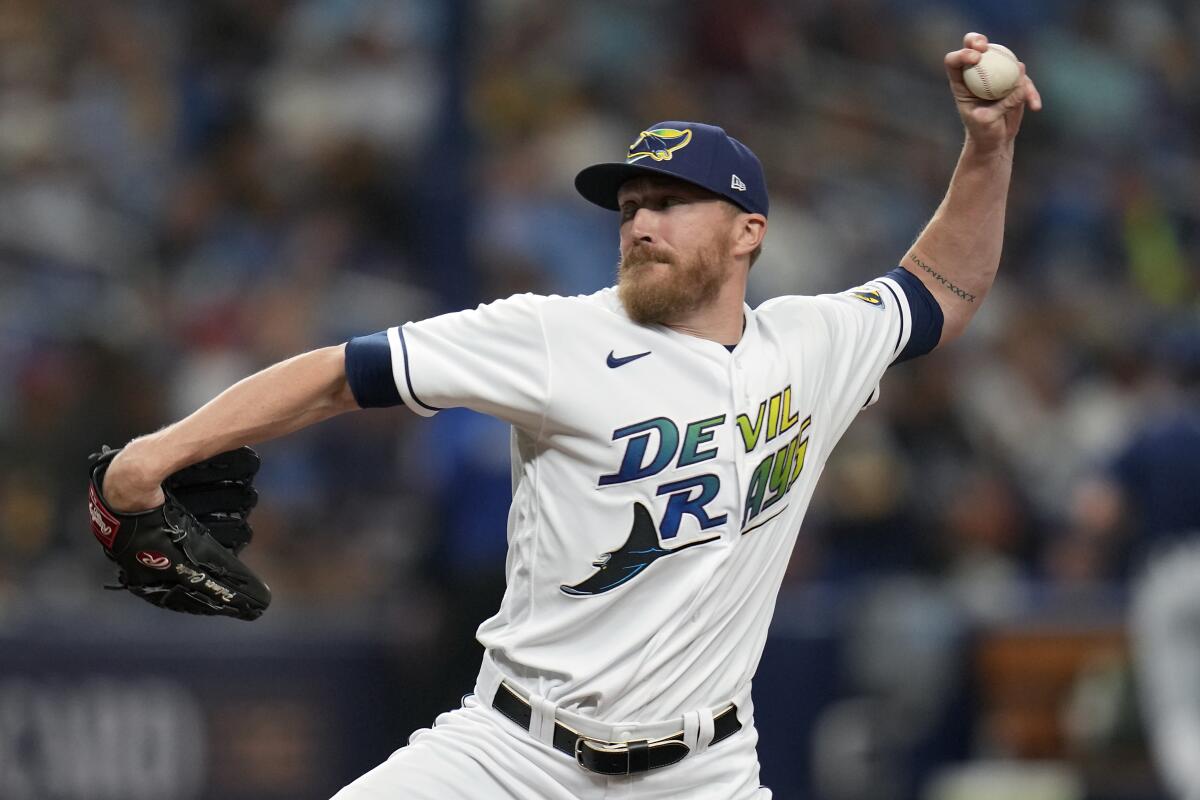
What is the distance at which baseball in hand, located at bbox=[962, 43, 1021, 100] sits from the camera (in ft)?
15.8

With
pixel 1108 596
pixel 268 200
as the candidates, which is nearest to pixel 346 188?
pixel 268 200

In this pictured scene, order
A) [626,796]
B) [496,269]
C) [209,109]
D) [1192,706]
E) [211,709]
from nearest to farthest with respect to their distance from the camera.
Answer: [626,796] < [1192,706] < [211,709] < [496,269] < [209,109]

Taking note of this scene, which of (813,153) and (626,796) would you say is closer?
(626,796)

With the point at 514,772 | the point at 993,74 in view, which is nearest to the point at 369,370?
the point at 514,772

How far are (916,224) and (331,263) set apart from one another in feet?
13.3

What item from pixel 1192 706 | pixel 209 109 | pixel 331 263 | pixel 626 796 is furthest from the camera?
pixel 209 109

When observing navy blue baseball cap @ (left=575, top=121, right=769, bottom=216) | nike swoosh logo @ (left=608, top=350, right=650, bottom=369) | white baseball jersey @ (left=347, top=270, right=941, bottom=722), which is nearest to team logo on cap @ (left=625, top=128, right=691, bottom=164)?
navy blue baseball cap @ (left=575, top=121, right=769, bottom=216)

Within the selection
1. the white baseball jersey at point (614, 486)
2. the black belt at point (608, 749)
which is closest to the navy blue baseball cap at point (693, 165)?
the white baseball jersey at point (614, 486)

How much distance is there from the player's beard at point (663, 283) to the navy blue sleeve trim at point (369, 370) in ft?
1.94

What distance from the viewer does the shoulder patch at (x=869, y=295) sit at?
4.89 metres

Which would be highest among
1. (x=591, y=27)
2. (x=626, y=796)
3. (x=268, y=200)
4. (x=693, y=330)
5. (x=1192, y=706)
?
(x=591, y=27)

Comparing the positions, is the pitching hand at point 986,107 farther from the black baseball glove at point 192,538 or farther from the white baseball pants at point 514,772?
the black baseball glove at point 192,538

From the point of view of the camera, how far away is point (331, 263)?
10.2 meters

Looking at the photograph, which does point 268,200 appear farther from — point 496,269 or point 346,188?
point 496,269
